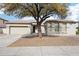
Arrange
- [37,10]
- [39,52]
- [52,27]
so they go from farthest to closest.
→ [52,27], [37,10], [39,52]

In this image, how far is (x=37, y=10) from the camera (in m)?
17.5

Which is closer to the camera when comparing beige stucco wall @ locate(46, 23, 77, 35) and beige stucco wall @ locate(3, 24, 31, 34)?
beige stucco wall @ locate(46, 23, 77, 35)

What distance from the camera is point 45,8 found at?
1694cm

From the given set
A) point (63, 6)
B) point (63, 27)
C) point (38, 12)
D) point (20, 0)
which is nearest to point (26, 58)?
point (20, 0)

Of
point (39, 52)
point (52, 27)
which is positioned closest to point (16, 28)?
point (52, 27)

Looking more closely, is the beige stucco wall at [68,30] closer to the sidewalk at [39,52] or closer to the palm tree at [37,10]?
the palm tree at [37,10]

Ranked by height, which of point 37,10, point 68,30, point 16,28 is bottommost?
point 68,30

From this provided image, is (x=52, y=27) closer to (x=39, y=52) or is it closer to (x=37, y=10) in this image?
(x=37, y=10)

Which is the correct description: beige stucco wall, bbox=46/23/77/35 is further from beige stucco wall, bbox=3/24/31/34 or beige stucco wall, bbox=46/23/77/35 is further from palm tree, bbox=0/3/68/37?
palm tree, bbox=0/3/68/37

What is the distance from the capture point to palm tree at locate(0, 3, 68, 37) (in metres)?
16.3

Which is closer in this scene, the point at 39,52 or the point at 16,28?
the point at 39,52

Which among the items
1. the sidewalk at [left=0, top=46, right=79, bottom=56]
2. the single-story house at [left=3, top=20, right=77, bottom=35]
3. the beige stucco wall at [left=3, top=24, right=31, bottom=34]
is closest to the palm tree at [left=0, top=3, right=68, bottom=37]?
the single-story house at [left=3, top=20, right=77, bottom=35]

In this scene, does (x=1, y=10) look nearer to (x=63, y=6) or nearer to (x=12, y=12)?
(x=12, y=12)

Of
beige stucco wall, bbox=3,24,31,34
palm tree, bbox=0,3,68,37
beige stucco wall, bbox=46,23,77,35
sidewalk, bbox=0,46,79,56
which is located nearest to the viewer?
sidewalk, bbox=0,46,79,56
